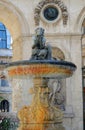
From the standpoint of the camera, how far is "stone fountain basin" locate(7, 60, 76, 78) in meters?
12.2

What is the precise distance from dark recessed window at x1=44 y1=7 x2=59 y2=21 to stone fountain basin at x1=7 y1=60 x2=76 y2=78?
8.36 meters

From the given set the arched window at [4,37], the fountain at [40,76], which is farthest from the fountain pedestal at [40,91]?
the arched window at [4,37]

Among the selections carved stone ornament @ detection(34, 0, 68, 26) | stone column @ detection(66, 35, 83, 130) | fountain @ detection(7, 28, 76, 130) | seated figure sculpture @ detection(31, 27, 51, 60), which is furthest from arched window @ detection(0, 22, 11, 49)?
fountain @ detection(7, 28, 76, 130)

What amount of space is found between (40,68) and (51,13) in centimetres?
884

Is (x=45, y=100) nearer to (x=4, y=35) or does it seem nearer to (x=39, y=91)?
(x=39, y=91)

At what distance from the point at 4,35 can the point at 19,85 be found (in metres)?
24.7

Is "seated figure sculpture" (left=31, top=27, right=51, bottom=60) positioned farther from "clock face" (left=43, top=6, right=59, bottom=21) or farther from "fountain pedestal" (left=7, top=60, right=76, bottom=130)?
"clock face" (left=43, top=6, right=59, bottom=21)

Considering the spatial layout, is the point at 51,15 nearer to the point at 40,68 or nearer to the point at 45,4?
the point at 45,4

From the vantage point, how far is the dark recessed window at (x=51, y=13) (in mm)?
20656

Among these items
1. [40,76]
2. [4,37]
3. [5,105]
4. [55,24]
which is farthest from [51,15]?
[5,105]

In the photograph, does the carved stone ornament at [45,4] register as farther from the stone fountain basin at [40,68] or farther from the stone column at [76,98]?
the stone fountain basin at [40,68]

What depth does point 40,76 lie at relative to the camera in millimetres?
12688

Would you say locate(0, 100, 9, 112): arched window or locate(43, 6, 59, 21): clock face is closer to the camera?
locate(43, 6, 59, 21): clock face

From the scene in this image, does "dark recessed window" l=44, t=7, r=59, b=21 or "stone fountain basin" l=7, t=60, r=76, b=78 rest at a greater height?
"dark recessed window" l=44, t=7, r=59, b=21
